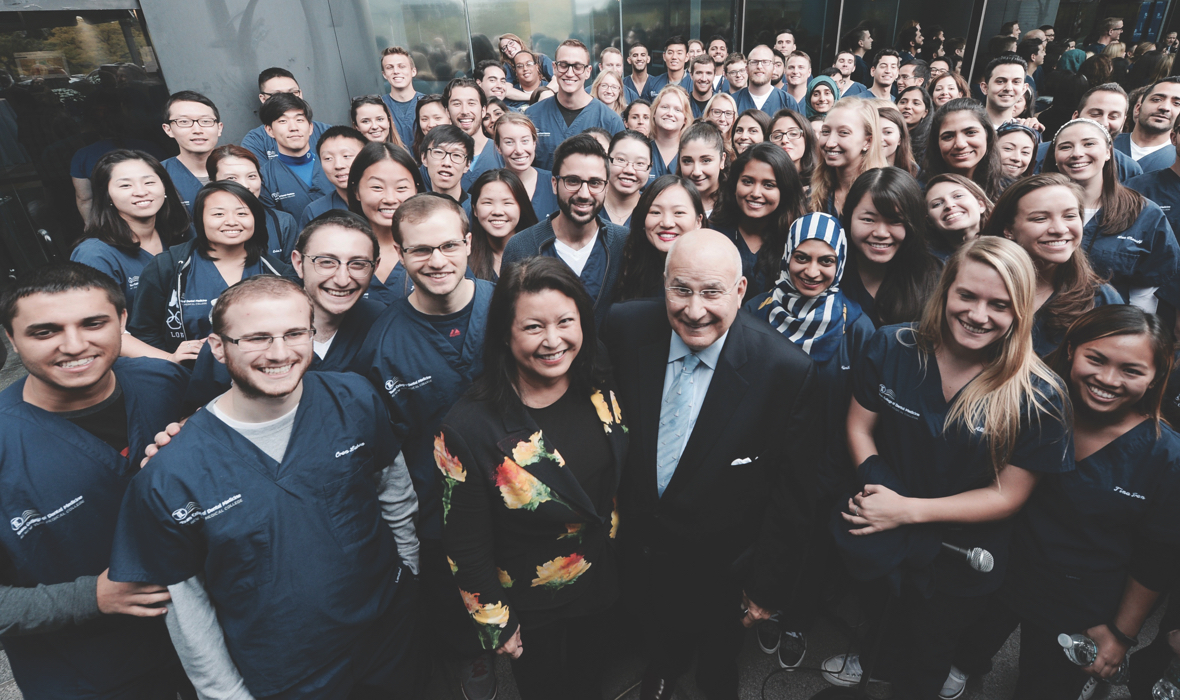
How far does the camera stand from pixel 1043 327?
2400mm

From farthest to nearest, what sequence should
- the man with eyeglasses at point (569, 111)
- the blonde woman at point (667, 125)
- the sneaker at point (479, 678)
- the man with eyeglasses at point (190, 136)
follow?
Answer: the man with eyeglasses at point (569, 111), the blonde woman at point (667, 125), the man with eyeglasses at point (190, 136), the sneaker at point (479, 678)

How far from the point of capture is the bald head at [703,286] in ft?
6.14

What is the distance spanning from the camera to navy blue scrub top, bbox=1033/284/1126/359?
2369 millimetres

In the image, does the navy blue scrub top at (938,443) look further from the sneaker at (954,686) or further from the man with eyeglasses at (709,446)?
the sneaker at (954,686)

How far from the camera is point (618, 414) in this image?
78.7 inches

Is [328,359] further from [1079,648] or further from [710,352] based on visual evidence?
[1079,648]

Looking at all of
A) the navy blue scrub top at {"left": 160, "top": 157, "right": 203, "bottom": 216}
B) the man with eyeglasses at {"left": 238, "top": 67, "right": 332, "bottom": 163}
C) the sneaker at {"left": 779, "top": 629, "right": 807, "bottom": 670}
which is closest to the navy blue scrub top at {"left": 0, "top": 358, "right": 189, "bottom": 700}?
the sneaker at {"left": 779, "top": 629, "right": 807, "bottom": 670}

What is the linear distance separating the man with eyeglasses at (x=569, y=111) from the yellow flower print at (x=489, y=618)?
4.34 meters

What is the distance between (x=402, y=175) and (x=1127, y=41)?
1520cm

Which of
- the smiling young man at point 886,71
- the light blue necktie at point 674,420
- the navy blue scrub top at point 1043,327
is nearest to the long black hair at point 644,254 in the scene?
the light blue necktie at point 674,420

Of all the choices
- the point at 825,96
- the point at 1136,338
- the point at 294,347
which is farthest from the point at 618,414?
the point at 825,96

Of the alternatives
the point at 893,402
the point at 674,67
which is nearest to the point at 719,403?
the point at 893,402

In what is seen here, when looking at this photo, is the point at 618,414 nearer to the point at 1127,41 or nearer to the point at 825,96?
the point at 825,96

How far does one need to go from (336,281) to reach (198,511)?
1039 mm
